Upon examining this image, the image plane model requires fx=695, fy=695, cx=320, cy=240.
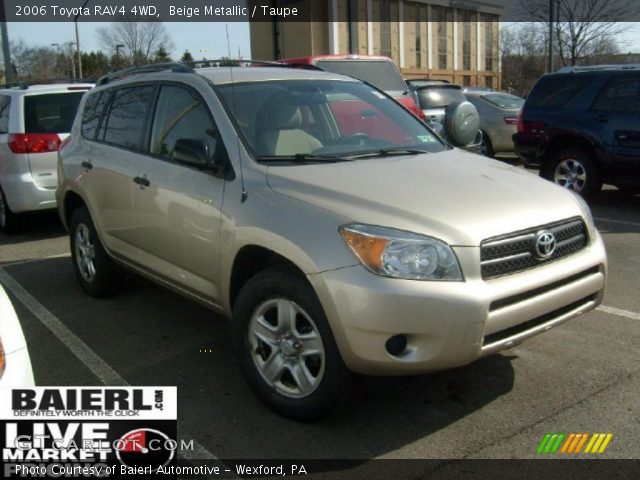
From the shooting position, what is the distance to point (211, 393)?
12.8 ft

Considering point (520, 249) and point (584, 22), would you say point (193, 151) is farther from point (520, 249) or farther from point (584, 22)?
point (584, 22)

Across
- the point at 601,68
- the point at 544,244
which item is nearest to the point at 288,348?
the point at 544,244

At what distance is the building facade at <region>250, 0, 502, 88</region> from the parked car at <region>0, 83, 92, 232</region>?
28431 mm

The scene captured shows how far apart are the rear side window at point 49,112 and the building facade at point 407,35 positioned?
28269 mm

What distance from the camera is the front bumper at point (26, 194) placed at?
7.94 metres

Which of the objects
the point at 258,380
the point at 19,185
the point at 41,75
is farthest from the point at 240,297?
the point at 41,75

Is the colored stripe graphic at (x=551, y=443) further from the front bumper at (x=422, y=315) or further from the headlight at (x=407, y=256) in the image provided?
the headlight at (x=407, y=256)

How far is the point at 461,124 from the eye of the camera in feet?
16.7

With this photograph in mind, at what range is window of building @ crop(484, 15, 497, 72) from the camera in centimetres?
5403

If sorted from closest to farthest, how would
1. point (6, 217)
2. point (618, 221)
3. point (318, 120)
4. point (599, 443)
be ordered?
point (599, 443) → point (318, 120) → point (618, 221) → point (6, 217)

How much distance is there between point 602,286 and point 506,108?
11.0m

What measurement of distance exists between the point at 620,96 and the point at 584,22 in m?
22.1

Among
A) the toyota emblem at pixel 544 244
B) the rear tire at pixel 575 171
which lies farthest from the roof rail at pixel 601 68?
the toyota emblem at pixel 544 244

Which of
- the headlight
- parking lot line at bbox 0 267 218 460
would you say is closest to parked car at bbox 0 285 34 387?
parking lot line at bbox 0 267 218 460
